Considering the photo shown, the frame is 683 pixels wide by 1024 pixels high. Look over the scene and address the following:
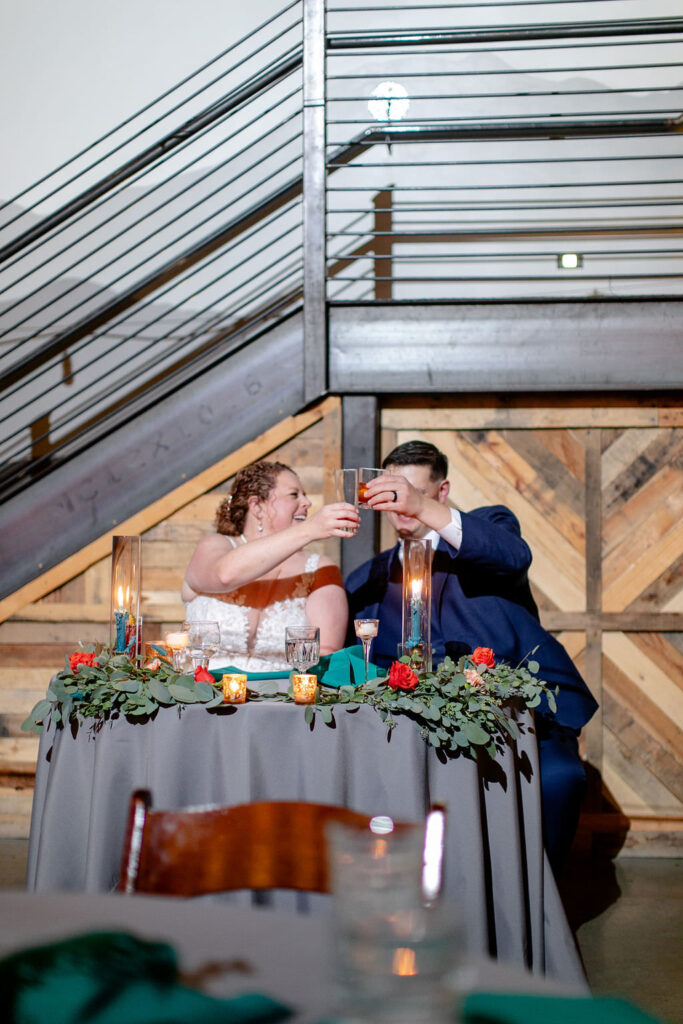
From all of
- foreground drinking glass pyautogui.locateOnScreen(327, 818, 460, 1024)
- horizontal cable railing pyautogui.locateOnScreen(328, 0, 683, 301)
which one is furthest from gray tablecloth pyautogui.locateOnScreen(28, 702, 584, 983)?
horizontal cable railing pyautogui.locateOnScreen(328, 0, 683, 301)

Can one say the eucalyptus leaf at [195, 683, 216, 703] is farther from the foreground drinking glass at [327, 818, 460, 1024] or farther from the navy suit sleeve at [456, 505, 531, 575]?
the foreground drinking glass at [327, 818, 460, 1024]

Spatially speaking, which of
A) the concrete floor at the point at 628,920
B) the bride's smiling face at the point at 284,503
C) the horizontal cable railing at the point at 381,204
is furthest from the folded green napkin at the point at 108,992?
the horizontal cable railing at the point at 381,204

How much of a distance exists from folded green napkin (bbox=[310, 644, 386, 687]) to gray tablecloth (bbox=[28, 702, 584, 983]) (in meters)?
0.33

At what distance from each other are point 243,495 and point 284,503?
0.16m

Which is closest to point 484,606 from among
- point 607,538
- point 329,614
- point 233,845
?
point 329,614

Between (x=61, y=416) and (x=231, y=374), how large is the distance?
1.33 m

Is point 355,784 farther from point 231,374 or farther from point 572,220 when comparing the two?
point 572,220

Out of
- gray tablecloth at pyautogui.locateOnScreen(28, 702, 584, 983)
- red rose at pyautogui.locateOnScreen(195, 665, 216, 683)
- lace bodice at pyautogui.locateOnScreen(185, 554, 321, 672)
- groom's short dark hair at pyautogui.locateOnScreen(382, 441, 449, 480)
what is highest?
groom's short dark hair at pyautogui.locateOnScreen(382, 441, 449, 480)

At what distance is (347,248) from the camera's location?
16.0 feet

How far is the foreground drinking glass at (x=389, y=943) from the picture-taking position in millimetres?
640

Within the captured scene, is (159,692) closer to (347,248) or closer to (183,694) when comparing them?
(183,694)

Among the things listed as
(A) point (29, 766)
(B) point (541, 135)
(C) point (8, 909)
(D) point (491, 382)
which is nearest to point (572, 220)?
(B) point (541, 135)

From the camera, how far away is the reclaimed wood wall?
4.15m

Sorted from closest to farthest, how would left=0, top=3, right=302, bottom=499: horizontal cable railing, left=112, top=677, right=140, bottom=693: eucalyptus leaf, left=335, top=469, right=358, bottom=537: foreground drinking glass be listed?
left=112, top=677, right=140, bottom=693: eucalyptus leaf, left=335, top=469, right=358, bottom=537: foreground drinking glass, left=0, top=3, right=302, bottom=499: horizontal cable railing
